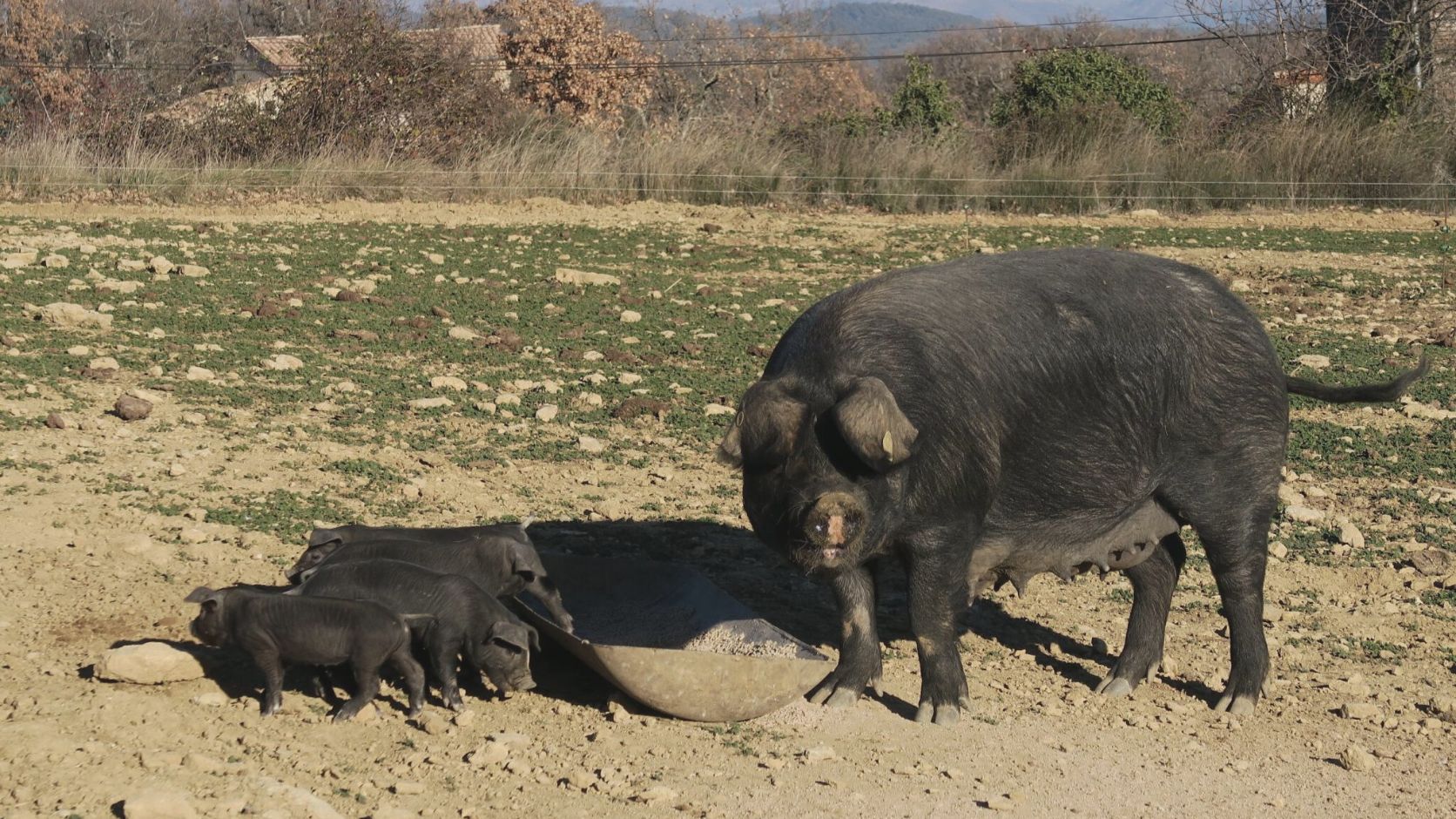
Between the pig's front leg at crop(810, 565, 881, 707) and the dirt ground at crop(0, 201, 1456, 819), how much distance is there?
103 millimetres

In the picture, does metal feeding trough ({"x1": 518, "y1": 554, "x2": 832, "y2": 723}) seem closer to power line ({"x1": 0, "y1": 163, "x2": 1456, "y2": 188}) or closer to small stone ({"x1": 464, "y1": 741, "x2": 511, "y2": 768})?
small stone ({"x1": 464, "y1": 741, "x2": 511, "y2": 768})

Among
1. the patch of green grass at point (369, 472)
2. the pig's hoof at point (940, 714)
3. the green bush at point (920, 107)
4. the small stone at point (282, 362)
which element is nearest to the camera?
the pig's hoof at point (940, 714)

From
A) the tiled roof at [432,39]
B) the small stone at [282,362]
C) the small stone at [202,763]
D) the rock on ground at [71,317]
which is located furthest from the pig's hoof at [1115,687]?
the tiled roof at [432,39]

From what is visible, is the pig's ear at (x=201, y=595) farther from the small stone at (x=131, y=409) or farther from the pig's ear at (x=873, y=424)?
the small stone at (x=131, y=409)

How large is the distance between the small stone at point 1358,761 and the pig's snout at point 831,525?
189cm

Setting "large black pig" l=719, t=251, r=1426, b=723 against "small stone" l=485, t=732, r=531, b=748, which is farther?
"large black pig" l=719, t=251, r=1426, b=723

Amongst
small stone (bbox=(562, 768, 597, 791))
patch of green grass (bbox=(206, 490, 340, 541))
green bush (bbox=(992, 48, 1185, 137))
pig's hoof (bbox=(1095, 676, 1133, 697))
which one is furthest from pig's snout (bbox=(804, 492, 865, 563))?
green bush (bbox=(992, 48, 1185, 137))

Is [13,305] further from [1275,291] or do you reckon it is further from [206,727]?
[1275,291]

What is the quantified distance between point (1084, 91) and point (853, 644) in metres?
19.7

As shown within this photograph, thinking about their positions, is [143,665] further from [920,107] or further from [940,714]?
[920,107]

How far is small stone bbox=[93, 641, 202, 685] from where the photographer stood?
4973mm

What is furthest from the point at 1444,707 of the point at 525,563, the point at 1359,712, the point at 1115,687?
the point at 525,563

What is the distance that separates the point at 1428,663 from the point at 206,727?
4618mm

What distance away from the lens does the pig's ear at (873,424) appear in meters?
4.77
